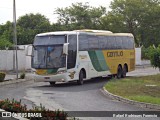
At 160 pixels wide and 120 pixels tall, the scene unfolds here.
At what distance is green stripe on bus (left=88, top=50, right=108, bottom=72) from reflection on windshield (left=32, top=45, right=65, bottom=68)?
9.23 ft

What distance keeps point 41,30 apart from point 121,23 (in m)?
12.7

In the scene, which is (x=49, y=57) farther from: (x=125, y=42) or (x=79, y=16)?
(x=79, y=16)

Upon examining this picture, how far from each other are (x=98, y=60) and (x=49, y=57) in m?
4.27

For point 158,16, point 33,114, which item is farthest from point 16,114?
point 158,16

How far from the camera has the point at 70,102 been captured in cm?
1527

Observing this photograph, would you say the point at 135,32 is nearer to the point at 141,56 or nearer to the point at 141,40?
the point at 141,40

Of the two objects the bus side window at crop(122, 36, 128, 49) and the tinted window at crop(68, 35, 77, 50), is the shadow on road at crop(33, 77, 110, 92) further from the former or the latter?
the bus side window at crop(122, 36, 128, 49)

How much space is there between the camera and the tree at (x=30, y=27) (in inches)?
2342

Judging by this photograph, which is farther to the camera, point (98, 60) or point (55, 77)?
point (98, 60)

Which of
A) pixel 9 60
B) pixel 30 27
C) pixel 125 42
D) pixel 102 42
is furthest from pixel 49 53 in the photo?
pixel 30 27

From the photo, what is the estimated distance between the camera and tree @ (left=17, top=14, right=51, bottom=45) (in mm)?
59494

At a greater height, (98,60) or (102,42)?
(102,42)

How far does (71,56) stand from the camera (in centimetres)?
2288

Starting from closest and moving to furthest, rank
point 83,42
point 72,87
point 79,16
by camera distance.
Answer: point 72,87
point 83,42
point 79,16
